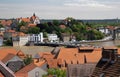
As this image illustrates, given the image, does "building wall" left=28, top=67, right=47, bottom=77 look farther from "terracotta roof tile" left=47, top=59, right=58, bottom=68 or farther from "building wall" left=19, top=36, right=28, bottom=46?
"building wall" left=19, top=36, right=28, bottom=46

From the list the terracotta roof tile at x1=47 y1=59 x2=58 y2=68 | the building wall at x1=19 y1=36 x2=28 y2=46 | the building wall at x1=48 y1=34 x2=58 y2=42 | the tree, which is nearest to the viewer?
the terracotta roof tile at x1=47 y1=59 x2=58 y2=68

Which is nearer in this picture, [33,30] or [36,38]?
[36,38]

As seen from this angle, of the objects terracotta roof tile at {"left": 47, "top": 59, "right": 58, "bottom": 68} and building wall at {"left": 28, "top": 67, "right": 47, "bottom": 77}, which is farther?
terracotta roof tile at {"left": 47, "top": 59, "right": 58, "bottom": 68}

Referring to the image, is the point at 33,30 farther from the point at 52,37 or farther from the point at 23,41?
the point at 23,41

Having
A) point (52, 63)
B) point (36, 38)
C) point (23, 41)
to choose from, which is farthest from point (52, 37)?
point (52, 63)

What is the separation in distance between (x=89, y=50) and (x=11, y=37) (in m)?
73.5

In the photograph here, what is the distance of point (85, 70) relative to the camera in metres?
15.8

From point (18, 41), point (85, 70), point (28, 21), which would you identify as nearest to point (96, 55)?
point (85, 70)

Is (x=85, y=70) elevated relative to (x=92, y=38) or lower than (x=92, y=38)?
elevated

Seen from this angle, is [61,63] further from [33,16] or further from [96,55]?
[33,16]

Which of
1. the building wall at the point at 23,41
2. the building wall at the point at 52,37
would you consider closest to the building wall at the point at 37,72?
the building wall at the point at 23,41

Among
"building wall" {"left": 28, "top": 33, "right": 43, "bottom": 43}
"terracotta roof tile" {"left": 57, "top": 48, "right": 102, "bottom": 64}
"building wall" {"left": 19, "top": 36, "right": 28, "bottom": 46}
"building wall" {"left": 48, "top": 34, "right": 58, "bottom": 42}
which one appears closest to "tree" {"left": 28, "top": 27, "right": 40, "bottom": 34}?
"building wall" {"left": 28, "top": 33, "right": 43, "bottom": 43}

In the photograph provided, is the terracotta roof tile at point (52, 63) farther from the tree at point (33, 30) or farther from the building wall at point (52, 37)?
the tree at point (33, 30)

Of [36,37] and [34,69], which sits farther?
[36,37]
